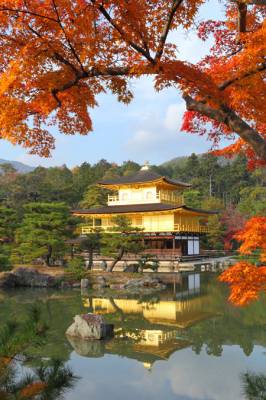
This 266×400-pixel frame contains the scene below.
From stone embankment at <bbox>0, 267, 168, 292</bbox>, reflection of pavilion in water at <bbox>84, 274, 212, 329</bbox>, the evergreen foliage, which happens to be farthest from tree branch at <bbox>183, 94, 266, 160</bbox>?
the evergreen foliage

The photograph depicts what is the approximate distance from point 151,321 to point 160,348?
256cm

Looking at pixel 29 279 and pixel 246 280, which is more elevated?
pixel 246 280

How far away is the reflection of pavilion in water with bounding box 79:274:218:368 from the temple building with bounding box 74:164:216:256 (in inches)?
397

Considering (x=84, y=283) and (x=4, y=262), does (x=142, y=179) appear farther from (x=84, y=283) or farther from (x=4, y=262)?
(x=4, y=262)

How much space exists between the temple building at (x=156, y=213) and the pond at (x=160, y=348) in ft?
40.3

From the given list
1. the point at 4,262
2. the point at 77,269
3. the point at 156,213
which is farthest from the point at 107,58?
the point at 156,213

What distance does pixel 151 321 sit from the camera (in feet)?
36.6

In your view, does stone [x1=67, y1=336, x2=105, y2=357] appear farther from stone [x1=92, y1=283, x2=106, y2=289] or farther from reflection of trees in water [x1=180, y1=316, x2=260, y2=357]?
stone [x1=92, y1=283, x2=106, y2=289]

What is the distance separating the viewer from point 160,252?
26516 mm

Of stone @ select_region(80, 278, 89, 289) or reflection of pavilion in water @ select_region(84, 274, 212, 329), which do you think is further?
stone @ select_region(80, 278, 89, 289)

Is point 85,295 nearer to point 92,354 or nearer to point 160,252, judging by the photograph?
point 92,354

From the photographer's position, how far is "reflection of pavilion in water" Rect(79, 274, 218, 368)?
8.48 meters

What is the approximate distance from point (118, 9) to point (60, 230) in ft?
56.8

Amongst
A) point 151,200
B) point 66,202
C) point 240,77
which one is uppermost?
point 66,202
